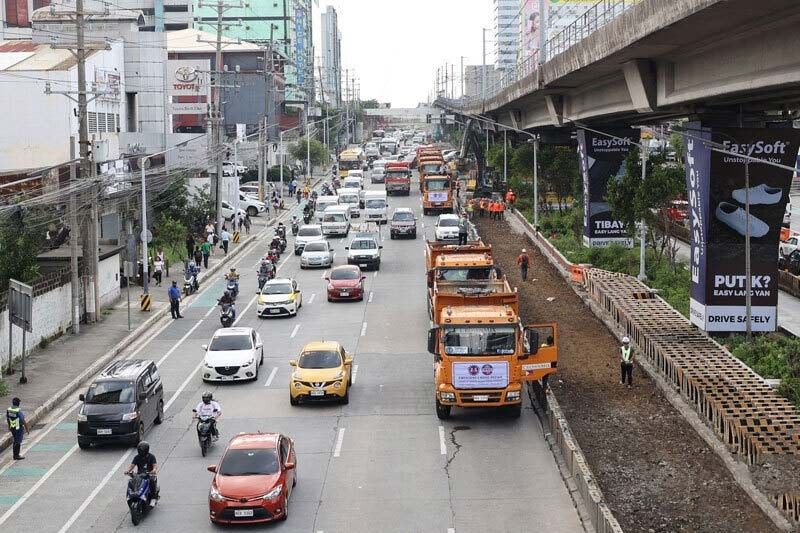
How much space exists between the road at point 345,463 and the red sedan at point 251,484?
16.7 inches

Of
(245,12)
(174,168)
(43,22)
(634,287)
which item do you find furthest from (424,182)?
(245,12)

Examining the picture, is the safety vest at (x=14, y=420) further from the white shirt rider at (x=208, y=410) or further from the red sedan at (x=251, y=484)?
the red sedan at (x=251, y=484)

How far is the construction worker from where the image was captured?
2953 cm

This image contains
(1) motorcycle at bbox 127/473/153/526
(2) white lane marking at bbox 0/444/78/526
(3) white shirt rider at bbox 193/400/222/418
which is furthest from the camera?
(3) white shirt rider at bbox 193/400/222/418

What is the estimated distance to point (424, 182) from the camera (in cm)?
8131

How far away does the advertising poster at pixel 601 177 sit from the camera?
5353 cm

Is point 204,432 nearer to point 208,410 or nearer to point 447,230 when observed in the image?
point 208,410

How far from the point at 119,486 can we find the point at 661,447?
11267mm

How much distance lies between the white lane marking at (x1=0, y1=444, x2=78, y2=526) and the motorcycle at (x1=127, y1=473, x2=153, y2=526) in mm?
2519

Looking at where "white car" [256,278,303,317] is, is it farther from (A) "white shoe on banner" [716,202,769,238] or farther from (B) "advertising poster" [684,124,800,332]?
(A) "white shoe on banner" [716,202,769,238]

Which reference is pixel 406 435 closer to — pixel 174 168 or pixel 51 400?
→ pixel 51 400

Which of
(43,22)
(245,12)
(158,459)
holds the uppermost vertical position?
(245,12)

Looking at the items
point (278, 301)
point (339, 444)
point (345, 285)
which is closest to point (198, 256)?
point (345, 285)

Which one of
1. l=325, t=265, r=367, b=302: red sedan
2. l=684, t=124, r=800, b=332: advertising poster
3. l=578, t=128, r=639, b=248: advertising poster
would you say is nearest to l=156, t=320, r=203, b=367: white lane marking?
l=325, t=265, r=367, b=302: red sedan
